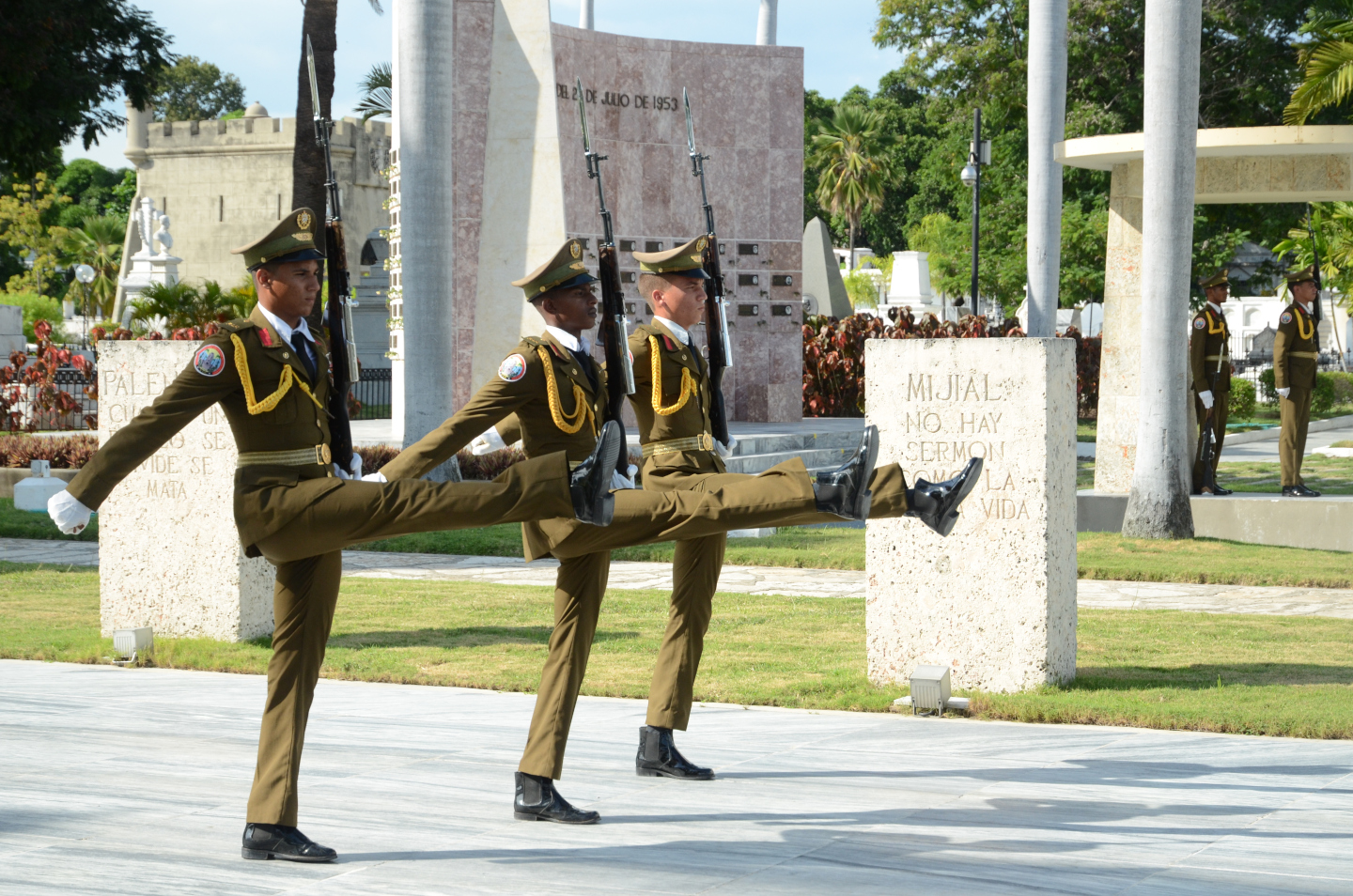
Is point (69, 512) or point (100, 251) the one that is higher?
point (100, 251)

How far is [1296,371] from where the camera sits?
16.5 metres

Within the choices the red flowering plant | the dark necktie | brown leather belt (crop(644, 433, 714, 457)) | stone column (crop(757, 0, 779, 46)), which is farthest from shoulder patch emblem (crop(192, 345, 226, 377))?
stone column (crop(757, 0, 779, 46))

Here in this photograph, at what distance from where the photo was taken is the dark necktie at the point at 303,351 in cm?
536

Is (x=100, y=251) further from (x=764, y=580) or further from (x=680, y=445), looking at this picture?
(x=680, y=445)

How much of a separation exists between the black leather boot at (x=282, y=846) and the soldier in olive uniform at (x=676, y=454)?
1.61 m

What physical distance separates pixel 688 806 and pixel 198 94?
301 feet

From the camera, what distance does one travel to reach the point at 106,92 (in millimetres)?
25500

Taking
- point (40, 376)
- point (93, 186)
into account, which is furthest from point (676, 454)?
point (93, 186)

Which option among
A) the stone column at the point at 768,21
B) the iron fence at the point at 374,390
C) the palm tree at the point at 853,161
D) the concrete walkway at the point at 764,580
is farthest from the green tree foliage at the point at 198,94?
the concrete walkway at the point at 764,580

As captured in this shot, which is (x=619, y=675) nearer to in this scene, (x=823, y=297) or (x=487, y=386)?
(x=487, y=386)

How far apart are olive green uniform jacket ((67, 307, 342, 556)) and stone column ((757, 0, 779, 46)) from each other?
2283cm

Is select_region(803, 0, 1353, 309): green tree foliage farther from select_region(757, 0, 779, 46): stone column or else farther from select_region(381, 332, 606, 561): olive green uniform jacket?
select_region(381, 332, 606, 561): olive green uniform jacket

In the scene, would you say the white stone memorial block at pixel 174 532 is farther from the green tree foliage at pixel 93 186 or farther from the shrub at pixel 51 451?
the green tree foliage at pixel 93 186

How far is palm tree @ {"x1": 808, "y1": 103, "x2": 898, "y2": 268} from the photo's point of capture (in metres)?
76.4
